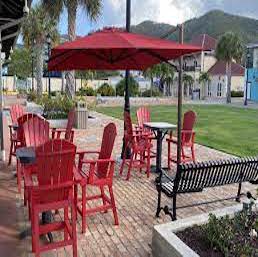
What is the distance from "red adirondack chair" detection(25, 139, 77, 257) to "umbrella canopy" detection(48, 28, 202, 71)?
1486mm

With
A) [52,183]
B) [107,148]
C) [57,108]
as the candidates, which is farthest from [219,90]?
[52,183]

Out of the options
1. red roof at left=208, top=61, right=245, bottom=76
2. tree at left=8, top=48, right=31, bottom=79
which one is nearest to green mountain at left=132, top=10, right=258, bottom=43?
red roof at left=208, top=61, right=245, bottom=76

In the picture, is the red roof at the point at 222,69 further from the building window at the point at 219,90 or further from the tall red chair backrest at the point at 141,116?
the tall red chair backrest at the point at 141,116

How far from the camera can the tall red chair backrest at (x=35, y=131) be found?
20.5ft

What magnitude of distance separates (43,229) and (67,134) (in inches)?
128

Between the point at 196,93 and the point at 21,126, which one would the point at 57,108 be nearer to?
the point at 21,126

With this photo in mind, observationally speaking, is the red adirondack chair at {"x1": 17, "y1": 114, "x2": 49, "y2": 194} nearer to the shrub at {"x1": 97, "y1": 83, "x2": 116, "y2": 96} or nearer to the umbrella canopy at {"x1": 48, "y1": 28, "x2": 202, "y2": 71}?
the umbrella canopy at {"x1": 48, "y1": 28, "x2": 202, "y2": 71}

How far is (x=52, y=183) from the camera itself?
395 cm

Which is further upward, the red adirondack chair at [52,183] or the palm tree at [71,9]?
the palm tree at [71,9]

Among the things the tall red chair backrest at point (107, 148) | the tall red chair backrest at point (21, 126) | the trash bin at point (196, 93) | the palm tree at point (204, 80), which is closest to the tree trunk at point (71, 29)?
the tall red chair backrest at point (21, 126)

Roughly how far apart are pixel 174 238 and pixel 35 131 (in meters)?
3.43

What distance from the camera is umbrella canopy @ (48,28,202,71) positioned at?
4957 mm

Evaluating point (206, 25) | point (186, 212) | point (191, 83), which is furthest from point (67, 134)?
point (206, 25)

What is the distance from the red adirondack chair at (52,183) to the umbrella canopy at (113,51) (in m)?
1.49
